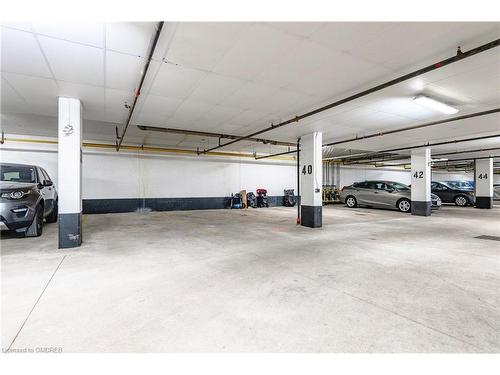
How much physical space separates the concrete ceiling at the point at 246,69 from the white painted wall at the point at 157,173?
404 cm

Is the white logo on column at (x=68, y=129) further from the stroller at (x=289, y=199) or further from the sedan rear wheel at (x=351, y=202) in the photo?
the sedan rear wheel at (x=351, y=202)

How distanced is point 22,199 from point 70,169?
111cm

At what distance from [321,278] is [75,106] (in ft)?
15.3

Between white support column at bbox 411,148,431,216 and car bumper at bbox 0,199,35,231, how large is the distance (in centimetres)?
1107

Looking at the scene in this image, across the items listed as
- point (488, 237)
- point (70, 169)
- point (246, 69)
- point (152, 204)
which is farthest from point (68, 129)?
point (488, 237)

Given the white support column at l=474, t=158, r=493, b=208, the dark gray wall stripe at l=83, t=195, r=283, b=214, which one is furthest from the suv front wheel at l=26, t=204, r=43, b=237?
the white support column at l=474, t=158, r=493, b=208

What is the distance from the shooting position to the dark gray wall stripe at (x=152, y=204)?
9.21m

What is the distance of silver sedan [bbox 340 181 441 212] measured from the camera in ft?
33.2

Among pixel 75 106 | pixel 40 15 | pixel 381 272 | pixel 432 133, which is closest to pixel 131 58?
pixel 40 15

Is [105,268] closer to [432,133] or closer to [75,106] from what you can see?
[75,106]

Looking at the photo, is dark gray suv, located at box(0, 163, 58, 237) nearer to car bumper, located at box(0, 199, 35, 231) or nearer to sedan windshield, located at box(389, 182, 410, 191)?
car bumper, located at box(0, 199, 35, 231)

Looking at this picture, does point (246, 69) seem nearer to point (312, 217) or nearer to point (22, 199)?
point (312, 217)

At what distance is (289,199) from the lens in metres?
12.8

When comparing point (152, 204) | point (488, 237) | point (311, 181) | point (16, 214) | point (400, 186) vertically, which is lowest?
point (488, 237)
